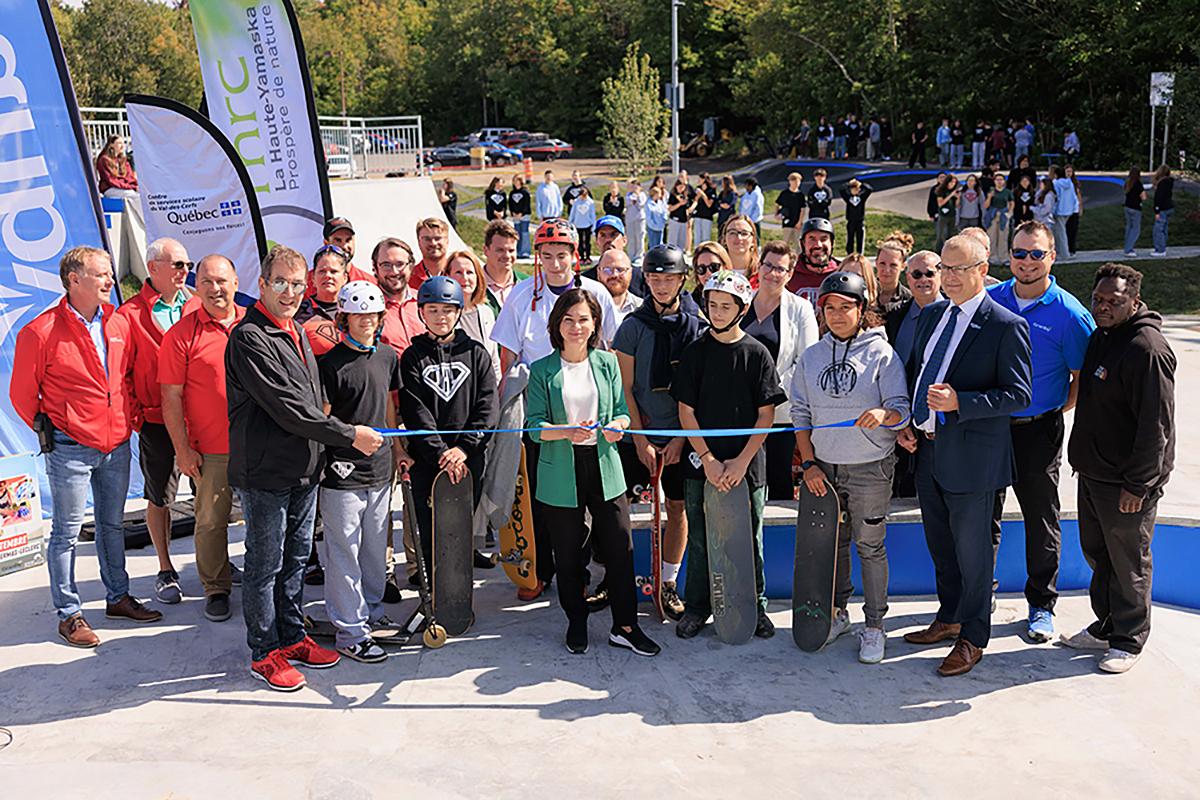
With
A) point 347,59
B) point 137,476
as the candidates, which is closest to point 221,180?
point 137,476

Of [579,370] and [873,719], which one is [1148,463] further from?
[579,370]

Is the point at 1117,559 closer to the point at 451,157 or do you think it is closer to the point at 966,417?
the point at 966,417

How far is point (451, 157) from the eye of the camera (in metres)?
52.0

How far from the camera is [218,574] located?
592 cm

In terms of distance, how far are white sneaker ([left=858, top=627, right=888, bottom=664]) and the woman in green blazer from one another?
106 centimetres

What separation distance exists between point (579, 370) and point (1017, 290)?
2.36 meters

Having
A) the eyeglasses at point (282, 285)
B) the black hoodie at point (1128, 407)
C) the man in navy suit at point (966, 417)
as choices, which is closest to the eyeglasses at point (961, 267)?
the man in navy suit at point (966, 417)

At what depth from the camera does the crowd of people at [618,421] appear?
4.88 meters

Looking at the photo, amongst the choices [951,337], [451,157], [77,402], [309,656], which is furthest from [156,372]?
[451,157]

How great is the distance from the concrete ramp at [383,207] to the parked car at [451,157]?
2977 cm

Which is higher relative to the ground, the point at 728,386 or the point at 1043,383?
the point at 728,386

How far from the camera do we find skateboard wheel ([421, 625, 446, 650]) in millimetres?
5469

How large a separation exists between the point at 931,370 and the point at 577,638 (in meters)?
2.28

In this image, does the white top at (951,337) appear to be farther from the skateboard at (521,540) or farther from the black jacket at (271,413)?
the black jacket at (271,413)
